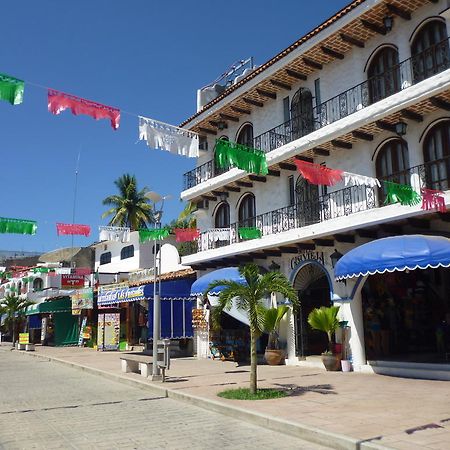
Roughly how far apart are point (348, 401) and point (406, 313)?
8.76 m

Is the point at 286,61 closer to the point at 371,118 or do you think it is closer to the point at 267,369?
the point at 371,118

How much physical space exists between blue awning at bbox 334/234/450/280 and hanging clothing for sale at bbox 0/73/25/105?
29.4ft

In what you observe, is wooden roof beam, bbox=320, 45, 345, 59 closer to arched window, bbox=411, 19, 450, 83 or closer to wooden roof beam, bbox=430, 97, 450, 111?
arched window, bbox=411, 19, 450, 83

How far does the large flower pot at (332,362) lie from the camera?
1570cm

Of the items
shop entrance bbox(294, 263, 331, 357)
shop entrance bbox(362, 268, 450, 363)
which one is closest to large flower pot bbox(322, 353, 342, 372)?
shop entrance bbox(362, 268, 450, 363)

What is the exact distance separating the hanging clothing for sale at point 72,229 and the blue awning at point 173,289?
367 centimetres

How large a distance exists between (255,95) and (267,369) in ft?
35.2

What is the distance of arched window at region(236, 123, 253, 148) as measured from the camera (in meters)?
21.9

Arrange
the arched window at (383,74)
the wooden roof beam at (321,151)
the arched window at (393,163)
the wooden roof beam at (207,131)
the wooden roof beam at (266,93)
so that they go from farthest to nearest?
the wooden roof beam at (207,131), the wooden roof beam at (266,93), the wooden roof beam at (321,151), the arched window at (383,74), the arched window at (393,163)

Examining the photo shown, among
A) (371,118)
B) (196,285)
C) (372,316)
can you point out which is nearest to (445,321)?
(372,316)

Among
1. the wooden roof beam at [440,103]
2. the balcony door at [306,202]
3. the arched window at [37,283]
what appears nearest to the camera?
the wooden roof beam at [440,103]

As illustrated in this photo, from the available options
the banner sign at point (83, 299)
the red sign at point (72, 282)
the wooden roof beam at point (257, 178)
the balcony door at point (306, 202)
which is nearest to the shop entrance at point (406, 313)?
the balcony door at point (306, 202)

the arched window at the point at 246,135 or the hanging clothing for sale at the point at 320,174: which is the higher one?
the arched window at the point at 246,135

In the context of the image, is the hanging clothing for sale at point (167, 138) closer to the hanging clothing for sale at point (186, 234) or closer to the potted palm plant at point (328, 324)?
the potted palm plant at point (328, 324)
